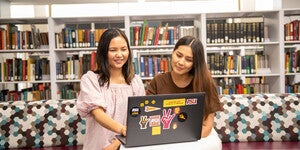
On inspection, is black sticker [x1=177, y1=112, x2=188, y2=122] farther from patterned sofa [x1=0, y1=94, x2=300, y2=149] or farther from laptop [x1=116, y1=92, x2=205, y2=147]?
patterned sofa [x1=0, y1=94, x2=300, y2=149]

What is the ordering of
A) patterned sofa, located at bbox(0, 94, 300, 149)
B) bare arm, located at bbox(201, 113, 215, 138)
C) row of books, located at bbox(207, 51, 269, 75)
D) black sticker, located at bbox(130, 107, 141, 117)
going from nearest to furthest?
1. black sticker, located at bbox(130, 107, 141, 117)
2. bare arm, located at bbox(201, 113, 215, 138)
3. patterned sofa, located at bbox(0, 94, 300, 149)
4. row of books, located at bbox(207, 51, 269, 75)

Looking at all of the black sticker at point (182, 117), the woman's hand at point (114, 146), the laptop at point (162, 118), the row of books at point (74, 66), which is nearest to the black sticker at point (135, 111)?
the laptop at point (162, 118)

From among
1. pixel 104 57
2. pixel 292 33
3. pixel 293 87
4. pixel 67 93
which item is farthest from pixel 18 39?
pixel 293 87

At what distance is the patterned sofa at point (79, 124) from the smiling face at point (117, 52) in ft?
2.39

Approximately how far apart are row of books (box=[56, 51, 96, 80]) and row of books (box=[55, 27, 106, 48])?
0.50ft

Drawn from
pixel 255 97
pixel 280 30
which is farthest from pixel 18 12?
pixel 255 97

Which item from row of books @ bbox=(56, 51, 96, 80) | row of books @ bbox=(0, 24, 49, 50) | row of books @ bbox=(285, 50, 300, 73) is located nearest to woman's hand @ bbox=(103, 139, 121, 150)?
row of books @ bbox=(56, 51, 96, 80)

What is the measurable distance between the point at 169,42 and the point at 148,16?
0.40m

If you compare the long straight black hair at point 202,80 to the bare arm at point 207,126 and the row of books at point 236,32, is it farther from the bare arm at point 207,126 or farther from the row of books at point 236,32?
the row of books at point 236,32

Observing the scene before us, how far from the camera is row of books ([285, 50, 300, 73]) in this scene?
3.83 m

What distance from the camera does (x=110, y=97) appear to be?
147 cm

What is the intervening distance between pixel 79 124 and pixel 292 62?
2.85m

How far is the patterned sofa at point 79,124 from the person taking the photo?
6.75 feet

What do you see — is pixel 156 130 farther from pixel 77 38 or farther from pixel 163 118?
pixel 77 38
